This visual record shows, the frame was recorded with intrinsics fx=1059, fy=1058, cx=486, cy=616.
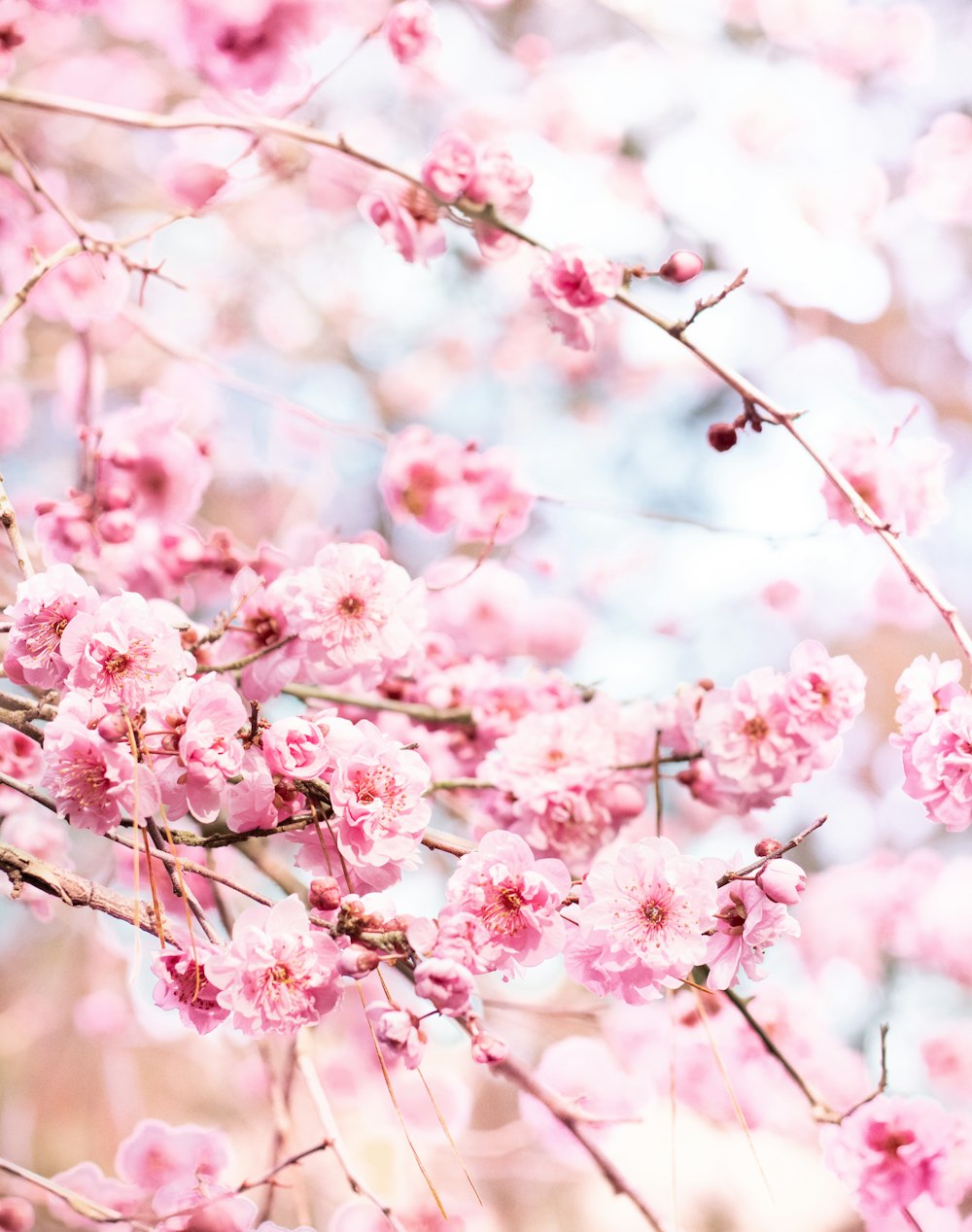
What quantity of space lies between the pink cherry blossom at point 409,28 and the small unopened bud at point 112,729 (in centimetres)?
62

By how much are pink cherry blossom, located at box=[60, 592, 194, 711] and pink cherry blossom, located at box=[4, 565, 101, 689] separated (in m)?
0.01

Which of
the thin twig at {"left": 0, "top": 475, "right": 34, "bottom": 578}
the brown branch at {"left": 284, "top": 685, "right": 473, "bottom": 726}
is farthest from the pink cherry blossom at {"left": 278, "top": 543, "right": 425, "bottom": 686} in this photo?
the thin twig at {"left": 0, "top": 475, "right": 34, "bottom": 578}

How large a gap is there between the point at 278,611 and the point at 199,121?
0.31 metres

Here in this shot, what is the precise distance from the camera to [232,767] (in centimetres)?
→ 47

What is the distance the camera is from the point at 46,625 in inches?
19.7

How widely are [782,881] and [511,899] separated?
121mm

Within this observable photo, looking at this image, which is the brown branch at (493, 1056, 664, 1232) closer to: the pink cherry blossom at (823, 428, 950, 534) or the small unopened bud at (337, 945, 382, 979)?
the small unopened bud at (337, 945, 382, 979)

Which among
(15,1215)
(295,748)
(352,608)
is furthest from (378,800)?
(15,1215)

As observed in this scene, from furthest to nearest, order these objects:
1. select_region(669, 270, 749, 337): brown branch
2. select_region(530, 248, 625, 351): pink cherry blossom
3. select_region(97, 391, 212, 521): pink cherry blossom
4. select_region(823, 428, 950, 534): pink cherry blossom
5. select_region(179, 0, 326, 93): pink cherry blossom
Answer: select_region(179, 0, 326, 93): pink cherry blossom
select_region(97, 391, 212, 521): pink cherry blossom
select_region(823, 428, 950, 534): pink cherry blossom
select_region(530, 248, 625, 351): pink cherry blossom
select_region(669, 270, 749, 337): brown branch

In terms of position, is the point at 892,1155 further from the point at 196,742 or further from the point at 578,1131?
the point at 196,742

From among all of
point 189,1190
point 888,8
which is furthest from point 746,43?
point 189,1190

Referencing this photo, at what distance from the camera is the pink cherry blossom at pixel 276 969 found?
462mm

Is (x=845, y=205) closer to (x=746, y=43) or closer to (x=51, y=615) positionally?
(x=746, y=43)

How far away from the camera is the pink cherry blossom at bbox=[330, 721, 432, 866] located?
19.2 inches
